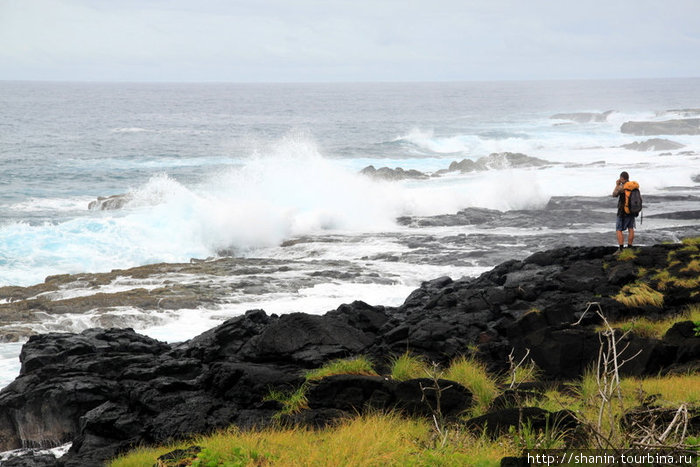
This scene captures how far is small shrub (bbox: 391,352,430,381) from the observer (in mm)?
8367

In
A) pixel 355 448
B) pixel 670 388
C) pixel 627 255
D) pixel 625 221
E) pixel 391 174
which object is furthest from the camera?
pixel 391 174

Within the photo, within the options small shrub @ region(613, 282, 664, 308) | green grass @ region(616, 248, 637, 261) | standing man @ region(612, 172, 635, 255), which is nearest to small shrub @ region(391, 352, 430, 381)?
small shrub @ region(613, 282, 664, 308)

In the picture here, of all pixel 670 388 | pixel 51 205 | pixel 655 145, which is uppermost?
pixel 655 145

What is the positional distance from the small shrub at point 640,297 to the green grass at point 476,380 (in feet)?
12.2

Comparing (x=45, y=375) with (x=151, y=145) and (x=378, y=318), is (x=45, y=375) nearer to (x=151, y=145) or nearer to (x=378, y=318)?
(x=378, y=318)

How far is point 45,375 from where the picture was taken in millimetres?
10141

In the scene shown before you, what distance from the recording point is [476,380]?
805 centimetres

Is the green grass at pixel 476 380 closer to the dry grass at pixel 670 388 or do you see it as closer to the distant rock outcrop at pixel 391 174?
the dry grass at pixel 670 388

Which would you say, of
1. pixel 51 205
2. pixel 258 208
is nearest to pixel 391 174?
pixel 258 208

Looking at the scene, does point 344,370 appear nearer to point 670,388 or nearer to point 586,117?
point 670,388

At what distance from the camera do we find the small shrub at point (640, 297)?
11430 mm

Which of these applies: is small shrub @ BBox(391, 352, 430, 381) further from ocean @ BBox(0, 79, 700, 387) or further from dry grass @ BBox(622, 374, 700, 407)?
ocean @ BBox(0, 79, 700, 387)

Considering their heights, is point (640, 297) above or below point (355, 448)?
below

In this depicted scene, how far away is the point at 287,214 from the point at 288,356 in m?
18.5
